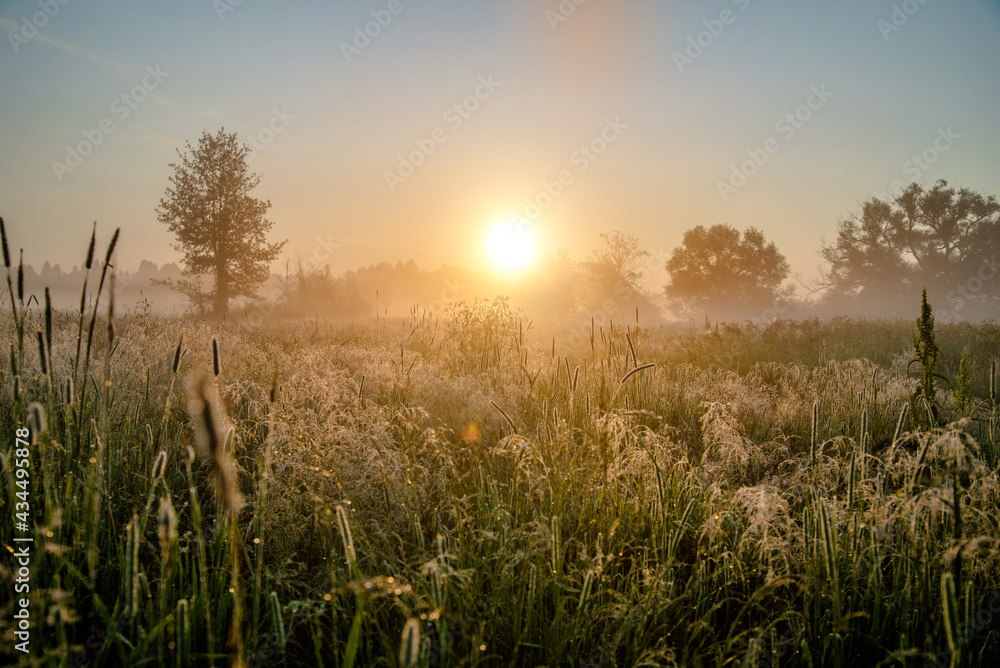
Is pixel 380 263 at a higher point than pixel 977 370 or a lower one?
higher

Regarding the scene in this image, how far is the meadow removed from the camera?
172 centimetres

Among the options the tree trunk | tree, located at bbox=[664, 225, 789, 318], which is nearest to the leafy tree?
tree, located at bbox=[664, 225, 789, 318]

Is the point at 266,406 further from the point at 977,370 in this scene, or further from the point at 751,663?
the point at 977,370

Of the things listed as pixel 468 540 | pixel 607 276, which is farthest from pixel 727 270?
pixel 468 540

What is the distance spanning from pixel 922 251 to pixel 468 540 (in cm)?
4995

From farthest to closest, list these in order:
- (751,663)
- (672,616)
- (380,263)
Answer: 1. (380,263)
2. (672,616)
3. (751,663)

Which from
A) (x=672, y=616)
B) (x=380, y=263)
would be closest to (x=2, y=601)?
(x=672, y=616)

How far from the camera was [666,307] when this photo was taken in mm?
53875

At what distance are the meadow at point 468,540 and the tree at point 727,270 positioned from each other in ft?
146

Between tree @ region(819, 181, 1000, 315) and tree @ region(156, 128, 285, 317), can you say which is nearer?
tree @ region(156, 128, 285, 317)

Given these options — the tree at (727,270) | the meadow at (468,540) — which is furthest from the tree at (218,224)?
the tree at (727,270)

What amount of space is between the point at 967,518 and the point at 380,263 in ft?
243

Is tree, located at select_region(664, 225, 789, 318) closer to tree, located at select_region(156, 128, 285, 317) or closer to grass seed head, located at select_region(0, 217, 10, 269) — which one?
tree, located at select_region(156, 128, 285, 317)

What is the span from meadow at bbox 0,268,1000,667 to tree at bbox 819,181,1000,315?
4446 centimetres
